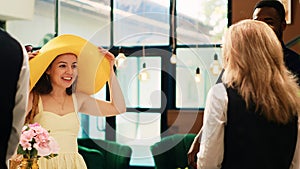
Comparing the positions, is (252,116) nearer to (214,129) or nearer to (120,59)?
(214,129)

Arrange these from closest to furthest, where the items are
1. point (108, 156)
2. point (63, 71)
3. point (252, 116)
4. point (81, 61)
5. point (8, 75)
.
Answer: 1. point (8, 75)
2. point (252, 116)
3. point (63, 71)
4. point (81, 61)
5. point (108, 156)

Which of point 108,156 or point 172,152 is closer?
point 172,152

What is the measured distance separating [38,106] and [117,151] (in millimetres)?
1788

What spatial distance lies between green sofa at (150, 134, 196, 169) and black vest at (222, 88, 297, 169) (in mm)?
2874

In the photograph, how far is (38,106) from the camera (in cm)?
359

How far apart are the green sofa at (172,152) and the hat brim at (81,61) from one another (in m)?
1.44

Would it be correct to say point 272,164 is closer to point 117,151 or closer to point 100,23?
point 117,151

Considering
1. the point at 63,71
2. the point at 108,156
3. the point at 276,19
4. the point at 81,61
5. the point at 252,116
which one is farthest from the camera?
the point at 108,156

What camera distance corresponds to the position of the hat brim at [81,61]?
364 centimetres

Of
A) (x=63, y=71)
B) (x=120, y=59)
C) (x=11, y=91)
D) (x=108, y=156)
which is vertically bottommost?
(x=108, y=156)

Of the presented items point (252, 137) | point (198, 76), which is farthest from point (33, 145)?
point (198, 76)

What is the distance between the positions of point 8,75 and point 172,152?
3582 millimetres

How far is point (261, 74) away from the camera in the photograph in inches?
85.2

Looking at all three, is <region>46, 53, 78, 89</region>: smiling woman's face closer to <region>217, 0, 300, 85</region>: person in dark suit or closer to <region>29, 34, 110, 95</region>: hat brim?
<region>29, 34, 110, 95</region>: hat brim
